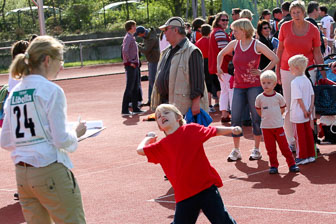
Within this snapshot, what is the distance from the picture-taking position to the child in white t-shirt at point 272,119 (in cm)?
883

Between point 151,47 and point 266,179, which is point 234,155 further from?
point 151,47

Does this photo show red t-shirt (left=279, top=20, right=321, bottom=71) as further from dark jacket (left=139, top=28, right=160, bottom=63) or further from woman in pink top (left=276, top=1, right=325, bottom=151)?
dark jacket (left=139, top=28, right=160, bottom=63)

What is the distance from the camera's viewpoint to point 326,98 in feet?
31.4

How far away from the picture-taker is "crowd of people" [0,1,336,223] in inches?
185

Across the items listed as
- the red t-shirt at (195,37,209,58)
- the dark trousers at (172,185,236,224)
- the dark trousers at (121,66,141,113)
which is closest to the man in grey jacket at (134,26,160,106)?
the dark trousers at (121,66,141,113)

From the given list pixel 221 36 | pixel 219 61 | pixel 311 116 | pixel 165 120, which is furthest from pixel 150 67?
pixel 165 120

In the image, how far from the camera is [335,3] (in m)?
43.1

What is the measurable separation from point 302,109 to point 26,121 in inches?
204

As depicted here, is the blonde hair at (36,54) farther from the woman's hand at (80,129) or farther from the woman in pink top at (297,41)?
the woman in pink top at (297,41)

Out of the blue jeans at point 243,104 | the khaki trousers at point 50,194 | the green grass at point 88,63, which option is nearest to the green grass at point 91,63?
the green grass at point 88,63

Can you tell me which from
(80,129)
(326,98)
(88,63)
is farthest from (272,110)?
(88,63)

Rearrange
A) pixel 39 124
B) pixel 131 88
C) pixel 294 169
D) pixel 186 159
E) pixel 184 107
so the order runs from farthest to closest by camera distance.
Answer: pixel 131 88, pixel 294 169, pixel 184 107, pixel 186 159, pixel 39 124

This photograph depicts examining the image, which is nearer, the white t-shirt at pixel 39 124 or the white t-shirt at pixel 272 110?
the white t-shirt at pixel 39 124

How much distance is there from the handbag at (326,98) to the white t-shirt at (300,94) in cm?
45
